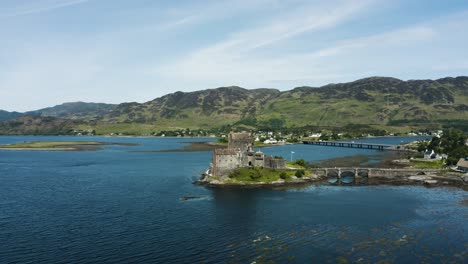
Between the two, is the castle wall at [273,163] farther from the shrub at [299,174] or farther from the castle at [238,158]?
the shrub at [299,174]

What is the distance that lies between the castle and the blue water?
11.6 m

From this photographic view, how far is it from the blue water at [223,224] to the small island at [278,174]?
8.48m

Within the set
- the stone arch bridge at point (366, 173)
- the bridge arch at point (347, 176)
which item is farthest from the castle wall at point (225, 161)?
the bridge arch at point (347, 176)

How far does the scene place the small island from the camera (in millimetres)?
124188

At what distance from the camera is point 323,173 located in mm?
141750

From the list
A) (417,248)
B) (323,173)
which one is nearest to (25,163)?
(323,173)

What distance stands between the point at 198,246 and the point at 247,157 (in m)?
65.0

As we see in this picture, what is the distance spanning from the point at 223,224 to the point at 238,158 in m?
47.6

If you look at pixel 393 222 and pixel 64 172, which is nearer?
pixel 393 222

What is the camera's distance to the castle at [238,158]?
126 metres

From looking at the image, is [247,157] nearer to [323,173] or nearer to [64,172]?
[323,173]

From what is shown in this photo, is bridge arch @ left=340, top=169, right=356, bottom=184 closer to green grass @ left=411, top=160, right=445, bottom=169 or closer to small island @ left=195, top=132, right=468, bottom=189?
small island @ left=195, top=132, right=468, bottom=189

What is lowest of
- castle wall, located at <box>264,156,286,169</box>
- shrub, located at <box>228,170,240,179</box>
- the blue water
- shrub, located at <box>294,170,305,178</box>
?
the blue water

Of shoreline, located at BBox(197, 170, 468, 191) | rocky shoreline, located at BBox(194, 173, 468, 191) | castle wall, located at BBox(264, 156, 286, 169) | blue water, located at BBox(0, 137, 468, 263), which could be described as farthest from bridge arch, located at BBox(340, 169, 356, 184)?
castle wall, located at BBox(264, 156, 286, 169)
